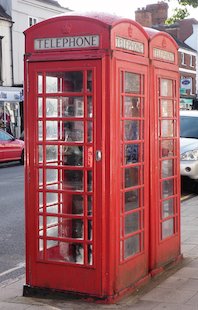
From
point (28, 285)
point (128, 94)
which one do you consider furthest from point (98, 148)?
point (28, 285)

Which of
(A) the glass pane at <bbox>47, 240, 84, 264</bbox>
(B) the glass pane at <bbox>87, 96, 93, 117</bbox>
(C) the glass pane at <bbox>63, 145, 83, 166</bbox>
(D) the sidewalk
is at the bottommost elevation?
(D) the sidewalk

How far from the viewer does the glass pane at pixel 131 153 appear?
5098mm

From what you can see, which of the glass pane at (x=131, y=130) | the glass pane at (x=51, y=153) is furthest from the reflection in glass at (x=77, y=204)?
the glass pane at (x=131, y=130)

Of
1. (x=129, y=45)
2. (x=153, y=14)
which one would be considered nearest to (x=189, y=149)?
(x=129, y=45)

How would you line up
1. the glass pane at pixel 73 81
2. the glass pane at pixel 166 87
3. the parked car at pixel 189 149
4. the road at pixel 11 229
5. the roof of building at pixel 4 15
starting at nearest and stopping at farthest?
the glass pane at pixel 73 81
the glass pane at pixel 166 87
the road at pixel 11 229
the parked car at pixel 189 149
the roof of building at pixel 4 15

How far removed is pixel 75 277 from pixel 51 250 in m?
0.35

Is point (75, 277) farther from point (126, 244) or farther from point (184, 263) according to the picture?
point (184, 263)

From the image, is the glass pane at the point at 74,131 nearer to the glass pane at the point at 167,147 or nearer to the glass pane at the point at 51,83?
the glass pane at the point at 51,83

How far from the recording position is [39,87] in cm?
504

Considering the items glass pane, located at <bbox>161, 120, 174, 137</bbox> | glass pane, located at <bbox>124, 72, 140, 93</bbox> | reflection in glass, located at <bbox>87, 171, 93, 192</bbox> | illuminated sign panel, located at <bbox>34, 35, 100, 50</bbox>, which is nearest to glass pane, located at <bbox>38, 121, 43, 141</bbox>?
reflection in glass, located at <bbox>87, 171, 93, 192</bbox>

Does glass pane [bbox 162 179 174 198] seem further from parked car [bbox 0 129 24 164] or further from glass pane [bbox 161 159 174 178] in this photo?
parked car [bbox 0 129 24 164]

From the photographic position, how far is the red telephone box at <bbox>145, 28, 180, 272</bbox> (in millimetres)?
5527

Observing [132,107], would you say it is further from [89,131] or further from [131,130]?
[89,131]

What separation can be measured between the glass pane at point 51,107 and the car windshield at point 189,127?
8519mm
